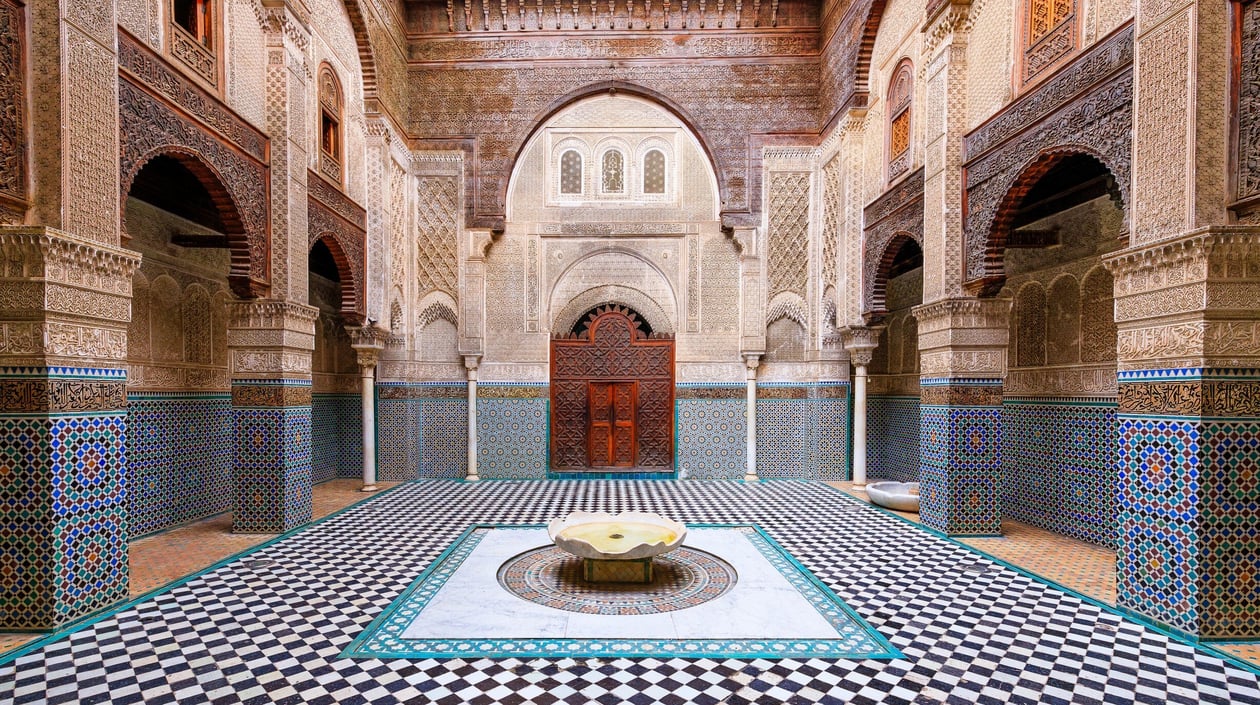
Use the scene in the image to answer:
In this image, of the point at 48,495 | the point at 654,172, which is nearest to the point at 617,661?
the point at 48,495

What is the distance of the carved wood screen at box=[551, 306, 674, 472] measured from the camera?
7977 millimetres

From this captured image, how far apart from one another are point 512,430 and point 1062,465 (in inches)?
241

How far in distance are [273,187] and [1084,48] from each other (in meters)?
6.09

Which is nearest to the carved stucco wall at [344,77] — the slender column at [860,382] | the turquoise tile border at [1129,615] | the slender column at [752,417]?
the slender column at [752,417]

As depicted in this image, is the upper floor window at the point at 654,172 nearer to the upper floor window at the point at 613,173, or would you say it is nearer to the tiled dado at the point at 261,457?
the upper floor window at the point at 613,173

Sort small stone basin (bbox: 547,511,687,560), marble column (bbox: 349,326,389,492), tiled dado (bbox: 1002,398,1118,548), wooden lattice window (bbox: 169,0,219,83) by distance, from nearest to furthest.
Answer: small stone basin (bbox: 547,511,687,560) → wooden lattice window (bbox: 169,0,219,83) → tiled dado (bbox: 1002,398,1118,548) → marble column (bbox: 349,326,389,492)

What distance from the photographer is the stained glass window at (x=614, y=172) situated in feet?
26.9

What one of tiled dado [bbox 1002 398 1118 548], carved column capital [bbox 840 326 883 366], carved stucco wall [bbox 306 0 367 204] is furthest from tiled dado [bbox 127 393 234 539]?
tiled dado [bbox 1002 398 1118 548]

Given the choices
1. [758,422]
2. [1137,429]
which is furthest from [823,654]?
[758,422]

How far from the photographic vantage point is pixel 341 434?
780cm

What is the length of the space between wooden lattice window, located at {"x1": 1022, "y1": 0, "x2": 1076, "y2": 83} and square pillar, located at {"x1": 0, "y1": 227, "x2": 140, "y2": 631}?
19.9 ft

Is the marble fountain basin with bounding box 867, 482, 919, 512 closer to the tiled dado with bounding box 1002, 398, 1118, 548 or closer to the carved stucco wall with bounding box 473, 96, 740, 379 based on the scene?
the tiled dado with bounding box 1002, 398, 1118, 548

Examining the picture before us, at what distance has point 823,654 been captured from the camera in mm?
2738

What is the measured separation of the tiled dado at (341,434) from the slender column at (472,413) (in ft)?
5.09
